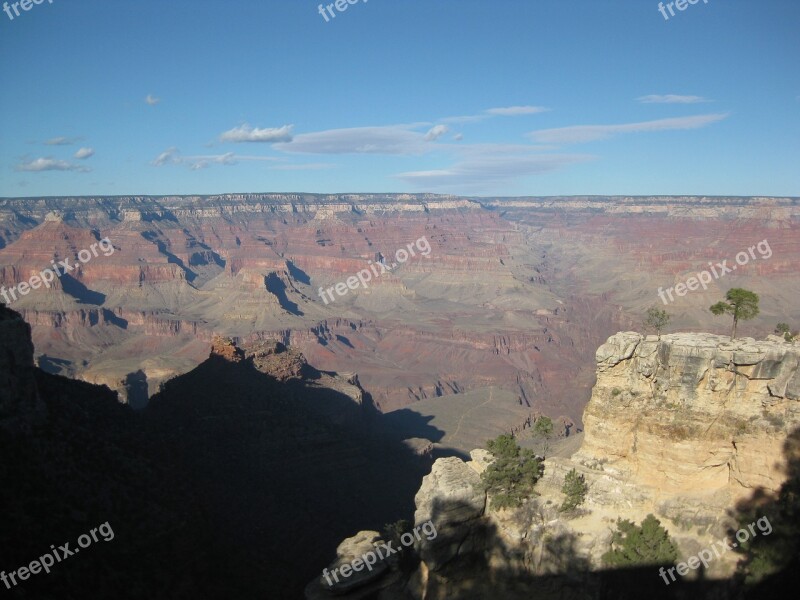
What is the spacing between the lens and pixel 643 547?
2766cm

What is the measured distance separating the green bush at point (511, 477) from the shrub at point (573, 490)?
1698 mm

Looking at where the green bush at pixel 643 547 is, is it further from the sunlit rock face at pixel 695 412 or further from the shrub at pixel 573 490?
the shrub at pixel 573 490

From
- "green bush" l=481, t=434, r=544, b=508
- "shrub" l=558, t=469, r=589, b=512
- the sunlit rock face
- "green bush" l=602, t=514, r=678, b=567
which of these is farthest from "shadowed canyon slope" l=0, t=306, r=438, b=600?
the sunlit rock face

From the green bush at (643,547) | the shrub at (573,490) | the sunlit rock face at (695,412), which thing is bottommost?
the green bush at (643,547)

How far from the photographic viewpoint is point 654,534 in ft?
91.6

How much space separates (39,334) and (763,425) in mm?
166755

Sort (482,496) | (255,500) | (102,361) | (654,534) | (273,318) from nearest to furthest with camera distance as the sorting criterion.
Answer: (654,534) → (482,496) → (255,500) → (102,361) → (273,318)

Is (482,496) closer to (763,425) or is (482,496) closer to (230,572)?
(763,425)

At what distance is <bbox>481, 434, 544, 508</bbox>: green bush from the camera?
30906mm

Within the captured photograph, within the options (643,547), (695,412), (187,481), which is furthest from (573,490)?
(187,481)

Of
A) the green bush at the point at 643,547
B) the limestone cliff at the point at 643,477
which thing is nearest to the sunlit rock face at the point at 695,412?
the limestone cliff at the point at 643,477

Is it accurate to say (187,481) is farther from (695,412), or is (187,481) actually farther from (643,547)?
(695,412)

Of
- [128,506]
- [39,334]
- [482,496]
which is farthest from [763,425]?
[39,334]

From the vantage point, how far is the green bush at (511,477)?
30.9 m
